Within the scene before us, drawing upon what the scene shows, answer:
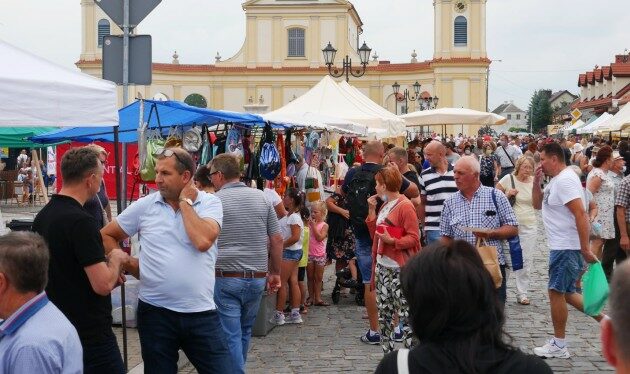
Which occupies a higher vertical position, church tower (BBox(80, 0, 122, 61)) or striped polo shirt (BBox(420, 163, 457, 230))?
church tower (BBox(80, 0, 122, 61))

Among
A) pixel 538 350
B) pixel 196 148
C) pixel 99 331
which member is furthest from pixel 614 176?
pixel 99 331

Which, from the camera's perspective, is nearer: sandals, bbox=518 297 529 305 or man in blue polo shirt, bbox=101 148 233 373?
man in blue polo shirt, bbox=101 148 233 373

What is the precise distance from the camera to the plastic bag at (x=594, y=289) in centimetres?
681

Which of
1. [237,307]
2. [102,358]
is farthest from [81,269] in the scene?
[237,307]

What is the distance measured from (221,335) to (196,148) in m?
5.10

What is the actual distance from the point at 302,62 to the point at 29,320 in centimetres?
7961

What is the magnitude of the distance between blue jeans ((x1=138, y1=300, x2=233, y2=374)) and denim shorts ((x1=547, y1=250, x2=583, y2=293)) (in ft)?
12.2

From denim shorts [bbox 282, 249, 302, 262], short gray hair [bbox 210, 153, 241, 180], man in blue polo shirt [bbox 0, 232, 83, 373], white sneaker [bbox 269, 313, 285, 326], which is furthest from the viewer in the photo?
white sneaker [bbox 269, 313, 285, 326]

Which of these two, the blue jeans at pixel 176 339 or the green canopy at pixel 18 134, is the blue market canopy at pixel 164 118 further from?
the blue jeans at pixel 176 339

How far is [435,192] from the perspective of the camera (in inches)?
375

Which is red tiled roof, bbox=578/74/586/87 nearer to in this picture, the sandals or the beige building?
the beige building

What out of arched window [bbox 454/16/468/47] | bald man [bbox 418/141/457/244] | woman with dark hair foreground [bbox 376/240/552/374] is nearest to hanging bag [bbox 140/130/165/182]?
bald man [bbox 418/141/457/244]

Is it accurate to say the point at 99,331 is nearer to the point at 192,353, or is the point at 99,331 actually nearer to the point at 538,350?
the point at 192,353

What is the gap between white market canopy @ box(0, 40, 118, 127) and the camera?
16.7 feet
